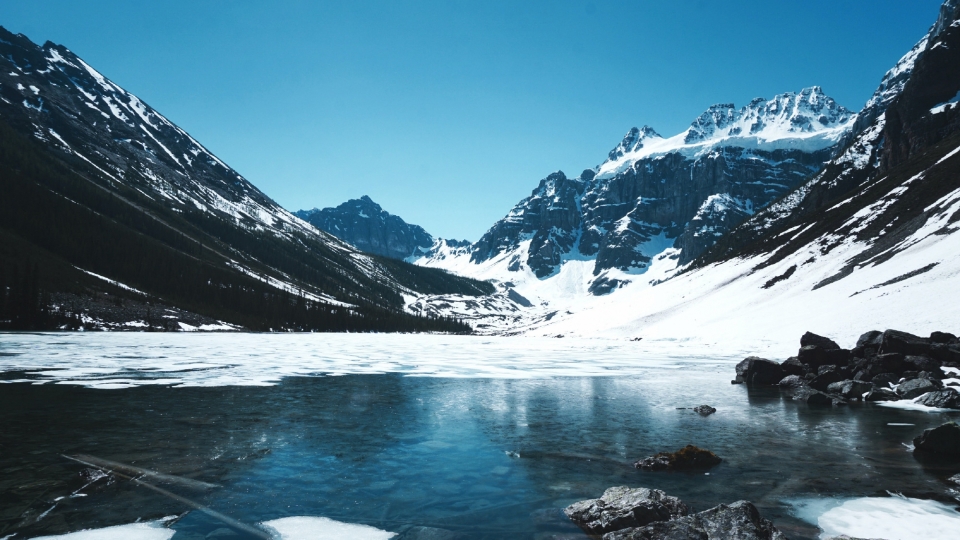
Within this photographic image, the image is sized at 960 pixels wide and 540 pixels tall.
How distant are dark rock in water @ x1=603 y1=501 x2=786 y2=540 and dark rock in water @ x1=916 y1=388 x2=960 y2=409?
1965 cm

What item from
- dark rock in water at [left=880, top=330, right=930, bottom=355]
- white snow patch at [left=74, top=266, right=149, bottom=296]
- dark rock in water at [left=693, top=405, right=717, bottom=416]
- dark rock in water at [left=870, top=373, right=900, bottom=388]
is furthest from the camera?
white snow patch at [left=74, top=266, right=149, bottom=296]

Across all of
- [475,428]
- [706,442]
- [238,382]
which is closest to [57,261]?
[238,382]

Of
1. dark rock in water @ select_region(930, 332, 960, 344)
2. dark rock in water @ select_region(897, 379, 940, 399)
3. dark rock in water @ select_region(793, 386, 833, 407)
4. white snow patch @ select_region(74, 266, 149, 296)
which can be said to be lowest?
dark rock in water @ select_region(793, 386, 833, 407)

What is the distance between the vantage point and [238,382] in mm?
28859

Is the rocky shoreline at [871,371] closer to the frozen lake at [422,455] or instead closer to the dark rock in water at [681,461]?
the frozen lake at [422,455]

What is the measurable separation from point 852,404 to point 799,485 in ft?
50.6

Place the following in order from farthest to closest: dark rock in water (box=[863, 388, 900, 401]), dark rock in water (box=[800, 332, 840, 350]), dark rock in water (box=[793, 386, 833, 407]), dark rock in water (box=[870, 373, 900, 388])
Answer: dark rock in water (box=[800, 332, 840, 350]) < dark rock in water (box=[870, 373, 900, 388]) < dark rock in water (box=[863, 388, 900, 401]) < dark rock in water (box=[793, 386, 833, 407])

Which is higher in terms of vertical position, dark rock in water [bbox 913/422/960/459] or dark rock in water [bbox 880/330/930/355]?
dark rock in water [bbox 880/330/930/355]

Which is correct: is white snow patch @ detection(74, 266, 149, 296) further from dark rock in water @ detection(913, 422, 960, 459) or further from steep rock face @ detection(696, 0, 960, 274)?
steep rock face @ detection(696, 0, 960, 274)

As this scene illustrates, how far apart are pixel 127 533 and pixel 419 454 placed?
7.46m

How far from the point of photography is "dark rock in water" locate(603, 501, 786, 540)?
26.7ft

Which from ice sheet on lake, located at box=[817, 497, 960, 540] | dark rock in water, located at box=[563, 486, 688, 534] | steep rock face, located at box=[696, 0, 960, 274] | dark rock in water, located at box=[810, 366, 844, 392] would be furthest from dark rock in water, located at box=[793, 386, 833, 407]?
steep rock face, located at box=[696, 0, 960, 274]

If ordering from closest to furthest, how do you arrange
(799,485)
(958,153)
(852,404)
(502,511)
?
(502,511) < (799,485) < (852,404) < (958,153)

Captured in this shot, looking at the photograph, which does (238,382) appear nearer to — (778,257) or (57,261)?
(778,257)
